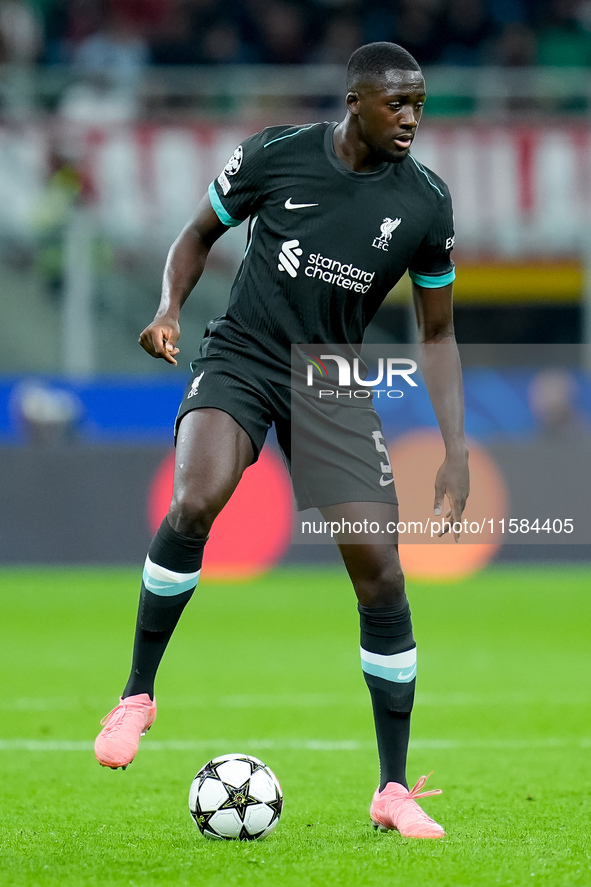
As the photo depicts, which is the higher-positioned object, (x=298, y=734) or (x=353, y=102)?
(x=353, y=102)

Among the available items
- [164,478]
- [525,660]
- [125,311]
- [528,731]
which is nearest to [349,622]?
[525,660]

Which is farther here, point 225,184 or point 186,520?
point 225,184

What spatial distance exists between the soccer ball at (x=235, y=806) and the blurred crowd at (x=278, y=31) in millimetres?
12535

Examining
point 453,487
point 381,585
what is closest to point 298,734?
point 381,585

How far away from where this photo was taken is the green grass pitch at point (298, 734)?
378 cm

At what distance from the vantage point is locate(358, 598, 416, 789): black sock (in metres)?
4.29

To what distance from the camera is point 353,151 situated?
4219 millimetres

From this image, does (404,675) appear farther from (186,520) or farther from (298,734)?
(298,734)

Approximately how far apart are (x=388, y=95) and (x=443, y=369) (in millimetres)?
878

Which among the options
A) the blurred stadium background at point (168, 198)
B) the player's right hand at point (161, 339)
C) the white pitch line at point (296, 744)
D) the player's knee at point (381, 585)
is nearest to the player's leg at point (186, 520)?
the player's right hand at point (161, 339)

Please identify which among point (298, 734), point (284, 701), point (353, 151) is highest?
point (353, 151)

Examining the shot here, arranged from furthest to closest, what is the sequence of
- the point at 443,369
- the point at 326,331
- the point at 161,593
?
the point at 443,369
the point at 326,331
the point at 161,593

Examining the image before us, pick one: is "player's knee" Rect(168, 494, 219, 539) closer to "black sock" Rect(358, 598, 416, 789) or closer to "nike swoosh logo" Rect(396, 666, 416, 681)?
"black sock" Rect(358, 598, 416, 789)

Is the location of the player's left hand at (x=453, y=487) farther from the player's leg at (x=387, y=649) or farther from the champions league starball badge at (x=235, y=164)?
the champions league starball badge at (x=235, y=164)
